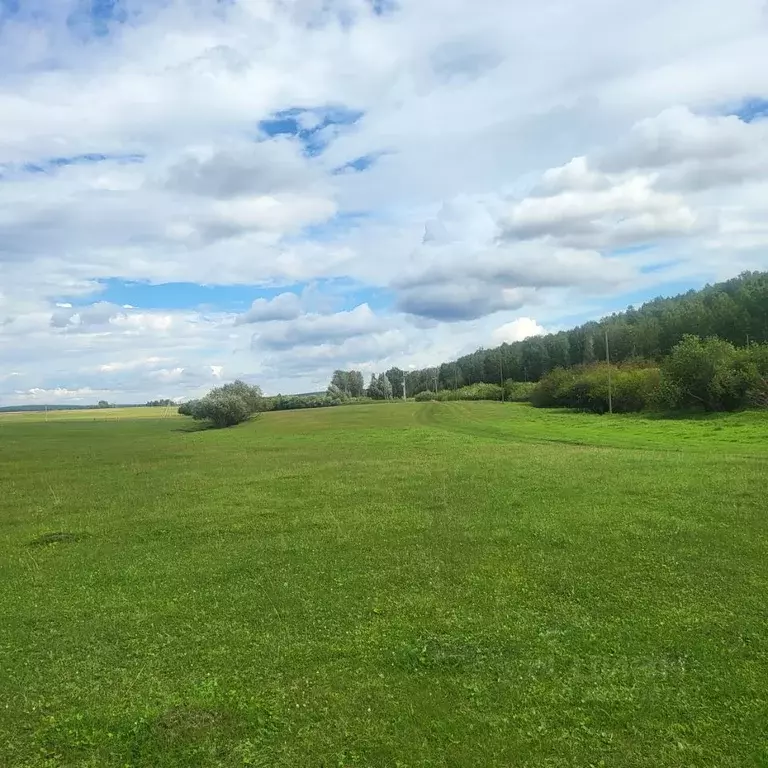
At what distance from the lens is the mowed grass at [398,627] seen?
6398 millimetres

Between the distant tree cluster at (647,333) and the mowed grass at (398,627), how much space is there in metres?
67.8

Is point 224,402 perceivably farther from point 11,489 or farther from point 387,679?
point 387,679

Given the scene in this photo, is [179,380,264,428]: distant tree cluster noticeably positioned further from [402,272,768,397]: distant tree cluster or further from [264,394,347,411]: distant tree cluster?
[402,272,768,397]: distant tree cluster

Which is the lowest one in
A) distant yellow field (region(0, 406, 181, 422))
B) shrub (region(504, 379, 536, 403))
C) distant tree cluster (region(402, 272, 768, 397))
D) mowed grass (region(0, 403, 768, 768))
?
mowed grass (region(0, 403, 768, 768))

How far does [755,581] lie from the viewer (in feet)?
33.3

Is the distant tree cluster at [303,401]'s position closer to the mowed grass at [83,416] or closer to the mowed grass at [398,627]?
the mowed grass at [83,416]

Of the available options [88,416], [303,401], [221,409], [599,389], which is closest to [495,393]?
[303,401]

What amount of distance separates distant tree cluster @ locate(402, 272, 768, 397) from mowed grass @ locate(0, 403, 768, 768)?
6779 cm

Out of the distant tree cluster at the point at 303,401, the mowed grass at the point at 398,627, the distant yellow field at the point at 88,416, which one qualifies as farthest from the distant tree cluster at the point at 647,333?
the distant yellow field at the point at 88,416

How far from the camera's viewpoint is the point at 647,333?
114062 mm

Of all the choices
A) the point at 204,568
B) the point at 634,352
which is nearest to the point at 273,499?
the point at 204,568

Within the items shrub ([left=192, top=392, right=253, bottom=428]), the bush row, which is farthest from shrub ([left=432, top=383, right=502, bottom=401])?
shrub ([left=192, top=392, right=253, bottom=428])

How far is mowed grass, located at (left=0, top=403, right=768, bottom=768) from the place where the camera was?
21.0 feet

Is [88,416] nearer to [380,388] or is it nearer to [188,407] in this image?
[188,407]
